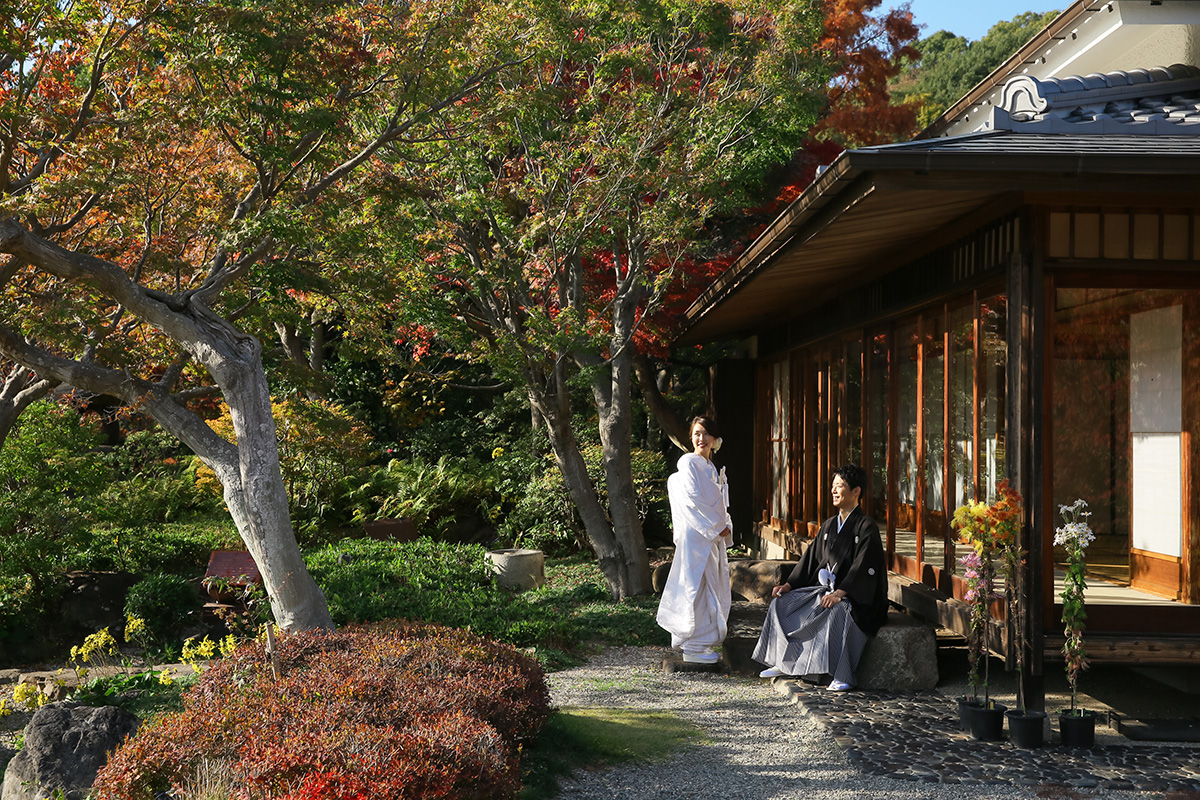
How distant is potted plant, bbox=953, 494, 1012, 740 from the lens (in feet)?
18.8

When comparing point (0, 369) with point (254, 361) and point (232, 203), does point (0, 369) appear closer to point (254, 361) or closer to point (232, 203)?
point (232, 203)

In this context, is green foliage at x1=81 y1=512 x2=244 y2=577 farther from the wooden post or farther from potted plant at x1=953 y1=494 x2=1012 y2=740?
potted plant at x1=953 y1=494 x2=1012 y2=740

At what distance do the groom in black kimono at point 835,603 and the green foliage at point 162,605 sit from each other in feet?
20.7

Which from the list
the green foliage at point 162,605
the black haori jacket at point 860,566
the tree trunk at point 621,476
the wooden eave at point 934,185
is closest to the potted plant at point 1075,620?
the black haori jacket at point 860,566

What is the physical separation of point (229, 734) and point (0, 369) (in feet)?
26.7

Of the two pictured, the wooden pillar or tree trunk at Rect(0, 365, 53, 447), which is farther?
tree trunk at Rect(0, 365, 53, 447)

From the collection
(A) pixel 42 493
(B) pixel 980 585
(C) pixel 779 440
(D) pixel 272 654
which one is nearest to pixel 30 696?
(D) pixel 272 654

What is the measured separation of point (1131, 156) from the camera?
209 inches

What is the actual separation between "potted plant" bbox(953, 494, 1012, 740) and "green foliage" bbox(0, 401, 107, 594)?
9113 mm

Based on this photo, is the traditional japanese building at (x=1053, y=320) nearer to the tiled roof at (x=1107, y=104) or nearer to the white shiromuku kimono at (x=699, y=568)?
the tiled roof at (x=1107, y=104)

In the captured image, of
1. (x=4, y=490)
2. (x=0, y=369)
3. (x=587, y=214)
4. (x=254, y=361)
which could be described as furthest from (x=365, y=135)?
(x=4, y=490)

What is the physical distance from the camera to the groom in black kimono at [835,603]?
7.00m

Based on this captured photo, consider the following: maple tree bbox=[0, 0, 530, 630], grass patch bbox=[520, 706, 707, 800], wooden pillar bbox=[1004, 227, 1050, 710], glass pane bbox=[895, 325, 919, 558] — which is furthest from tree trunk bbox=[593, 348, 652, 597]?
wooden pillar bbox=[1004, 227, 1050, 710]

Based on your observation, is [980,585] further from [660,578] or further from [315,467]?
[315,467]
